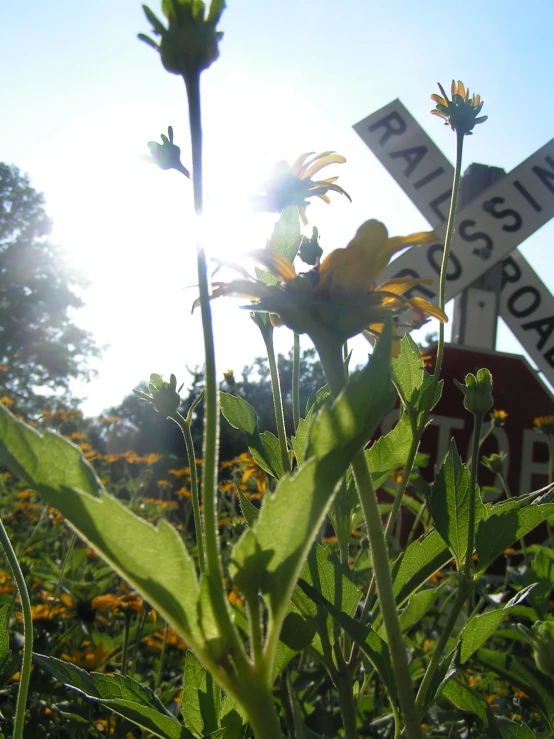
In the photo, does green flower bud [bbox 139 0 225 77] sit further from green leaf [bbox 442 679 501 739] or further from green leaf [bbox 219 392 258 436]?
green leaf [bbox 442 679 501 739]

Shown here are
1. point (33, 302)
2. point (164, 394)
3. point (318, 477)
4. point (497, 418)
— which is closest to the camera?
point (318, 477)

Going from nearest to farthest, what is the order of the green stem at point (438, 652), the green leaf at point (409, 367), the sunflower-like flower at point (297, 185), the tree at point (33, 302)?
the green stem at point (438, 652) → the green leaf at point (409, 367) → the sunflower-like flower at point (297, 185) → the tree at point (33, 302)

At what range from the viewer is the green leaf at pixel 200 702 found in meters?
0.50

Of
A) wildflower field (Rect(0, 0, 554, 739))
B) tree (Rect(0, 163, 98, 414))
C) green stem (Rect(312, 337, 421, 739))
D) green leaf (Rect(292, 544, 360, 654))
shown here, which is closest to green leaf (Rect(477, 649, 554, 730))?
wildflower field (Rect(0, 0, 554, 739))

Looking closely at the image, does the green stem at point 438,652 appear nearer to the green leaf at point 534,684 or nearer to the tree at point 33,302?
the green leaf at point 534,684

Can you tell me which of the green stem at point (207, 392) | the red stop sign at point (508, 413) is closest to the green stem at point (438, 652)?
the green stem at point (207, 392)

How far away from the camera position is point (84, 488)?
320 mm

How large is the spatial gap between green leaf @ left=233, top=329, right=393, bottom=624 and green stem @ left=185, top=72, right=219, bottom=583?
0.01 m

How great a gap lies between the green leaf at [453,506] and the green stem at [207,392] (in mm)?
246

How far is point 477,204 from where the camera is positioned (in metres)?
2.09

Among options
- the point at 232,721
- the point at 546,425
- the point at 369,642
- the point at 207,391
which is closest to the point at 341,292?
the point at 207,391

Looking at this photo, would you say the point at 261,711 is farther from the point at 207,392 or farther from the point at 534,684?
the point at 534,684

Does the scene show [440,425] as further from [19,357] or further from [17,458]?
[19,357]

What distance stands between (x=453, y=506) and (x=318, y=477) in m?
0.26
